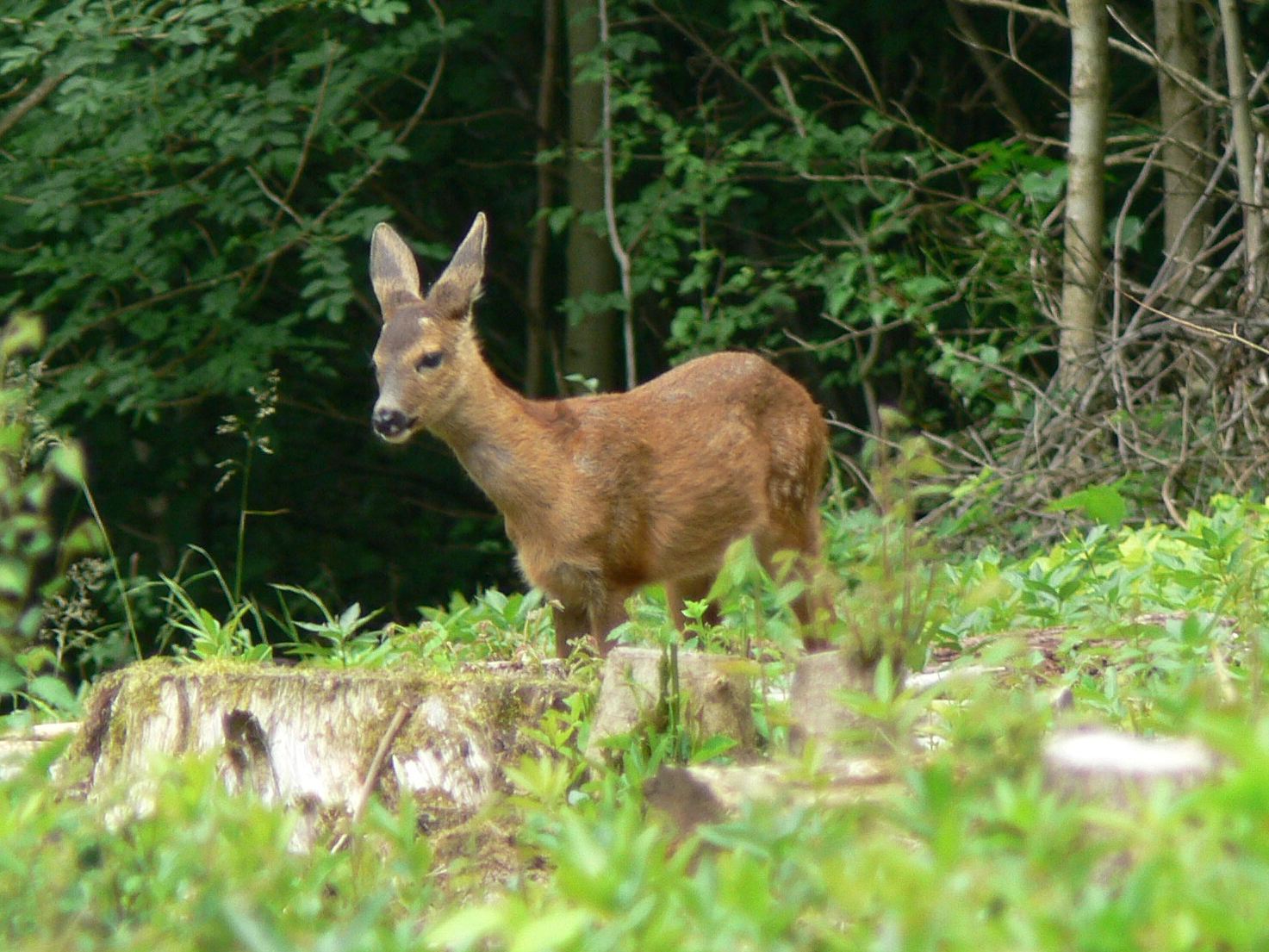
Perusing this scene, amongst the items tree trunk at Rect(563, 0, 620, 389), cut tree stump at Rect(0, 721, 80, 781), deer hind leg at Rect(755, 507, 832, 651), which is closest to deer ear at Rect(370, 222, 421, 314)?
deer hind leg at Rect(755, 507, 832, 651)

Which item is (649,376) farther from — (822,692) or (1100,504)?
(822,692)

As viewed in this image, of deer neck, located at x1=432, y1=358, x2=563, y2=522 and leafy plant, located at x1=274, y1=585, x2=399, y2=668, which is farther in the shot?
deer neck, located at x1=432, y1=358, x2=563, y2=522

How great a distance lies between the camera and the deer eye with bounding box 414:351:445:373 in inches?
267

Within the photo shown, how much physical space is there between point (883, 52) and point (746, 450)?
5082mm

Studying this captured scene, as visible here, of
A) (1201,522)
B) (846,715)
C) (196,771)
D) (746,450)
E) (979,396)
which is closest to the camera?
(196,771)

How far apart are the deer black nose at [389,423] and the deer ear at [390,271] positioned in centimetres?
63

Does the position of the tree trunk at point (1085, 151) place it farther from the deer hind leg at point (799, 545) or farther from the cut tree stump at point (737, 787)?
the cut tree stump at point (737, 787)

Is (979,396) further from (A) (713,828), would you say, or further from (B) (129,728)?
(A) (713,828)

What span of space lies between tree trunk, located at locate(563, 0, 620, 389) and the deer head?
12.9ft

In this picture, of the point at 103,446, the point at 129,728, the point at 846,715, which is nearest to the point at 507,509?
the point at 129,728

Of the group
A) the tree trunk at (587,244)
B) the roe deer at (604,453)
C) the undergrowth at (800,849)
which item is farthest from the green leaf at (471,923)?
the tree trunk at (587,244)

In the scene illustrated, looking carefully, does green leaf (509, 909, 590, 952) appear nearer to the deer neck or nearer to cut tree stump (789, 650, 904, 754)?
cut tree stump (789, 650, 904, 754)

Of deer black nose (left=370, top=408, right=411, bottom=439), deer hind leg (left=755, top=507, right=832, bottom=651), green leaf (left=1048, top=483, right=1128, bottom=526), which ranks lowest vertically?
deer hind leg (left=755, top=507, right=832, bottom=651)

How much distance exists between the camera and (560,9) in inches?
473
